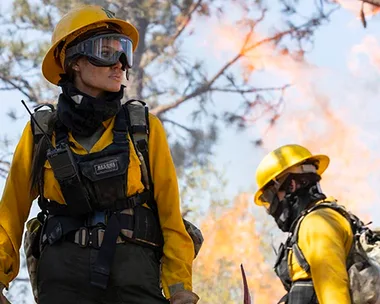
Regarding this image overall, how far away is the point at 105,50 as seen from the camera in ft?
13.9

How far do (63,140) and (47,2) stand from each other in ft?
37.2

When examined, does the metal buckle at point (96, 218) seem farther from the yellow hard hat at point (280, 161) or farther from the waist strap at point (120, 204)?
the yellow hard hat at point (280, 161)

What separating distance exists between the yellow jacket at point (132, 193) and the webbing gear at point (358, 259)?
1685 millimetres

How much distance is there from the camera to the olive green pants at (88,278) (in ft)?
12.9

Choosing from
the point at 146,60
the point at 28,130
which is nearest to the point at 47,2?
the point at 146,60

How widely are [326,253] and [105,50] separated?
1.89 m

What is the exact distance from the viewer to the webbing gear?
18.1 feet

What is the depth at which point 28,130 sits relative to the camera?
4.21 meters

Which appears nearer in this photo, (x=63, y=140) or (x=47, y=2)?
(x=63, y=140)

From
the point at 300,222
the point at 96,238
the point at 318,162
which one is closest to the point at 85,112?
the point at 96,238

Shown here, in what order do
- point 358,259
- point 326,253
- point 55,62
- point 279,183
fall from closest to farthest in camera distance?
point 55,62 → point 326,253 → point 358,259 → point 279,183

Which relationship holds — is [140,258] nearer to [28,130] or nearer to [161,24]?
[28,130]

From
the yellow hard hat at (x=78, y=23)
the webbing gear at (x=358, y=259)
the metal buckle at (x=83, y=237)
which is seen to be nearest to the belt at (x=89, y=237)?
the metal buckle at (x=83, y=237)

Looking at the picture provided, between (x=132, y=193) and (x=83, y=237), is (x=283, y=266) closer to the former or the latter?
(x=132, y=193)
